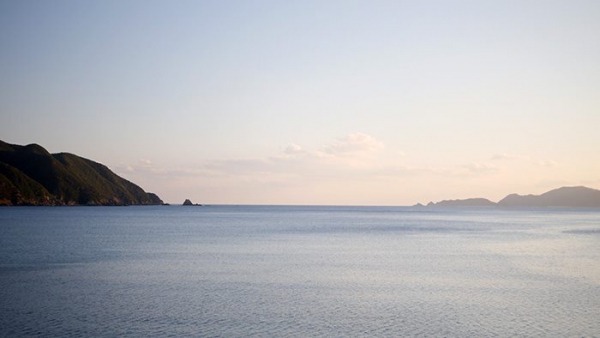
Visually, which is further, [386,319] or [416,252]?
[416,252]

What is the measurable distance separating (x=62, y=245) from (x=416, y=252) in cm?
5591

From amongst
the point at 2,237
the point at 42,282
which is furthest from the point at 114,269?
the point at 2,237

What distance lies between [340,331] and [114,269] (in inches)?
1310

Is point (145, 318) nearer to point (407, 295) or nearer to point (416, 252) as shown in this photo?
point (407, 295)

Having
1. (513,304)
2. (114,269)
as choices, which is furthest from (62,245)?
(513,304)

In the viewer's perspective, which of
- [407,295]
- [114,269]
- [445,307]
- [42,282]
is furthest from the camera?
[114,269]

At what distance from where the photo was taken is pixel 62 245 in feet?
260

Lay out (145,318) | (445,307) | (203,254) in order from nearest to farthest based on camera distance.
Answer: (145,318)
(445,307)
(203,254)

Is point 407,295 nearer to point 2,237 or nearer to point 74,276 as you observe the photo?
point 74,276

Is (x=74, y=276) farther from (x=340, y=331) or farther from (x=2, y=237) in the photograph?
(x=2, y=237)

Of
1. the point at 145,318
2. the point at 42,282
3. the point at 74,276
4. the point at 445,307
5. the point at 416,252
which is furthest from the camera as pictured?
the point at 416,252

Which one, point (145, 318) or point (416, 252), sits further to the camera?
point (416, 252)

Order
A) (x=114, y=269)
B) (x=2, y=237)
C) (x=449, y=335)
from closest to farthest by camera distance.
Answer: (x=449, y=335) → (x=114, y=269) → (x=2, y=237)

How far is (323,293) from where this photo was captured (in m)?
42.0
